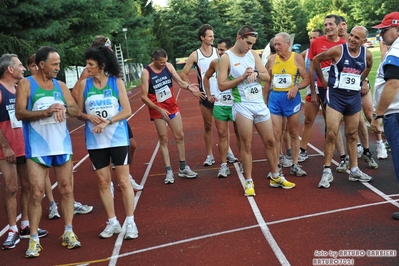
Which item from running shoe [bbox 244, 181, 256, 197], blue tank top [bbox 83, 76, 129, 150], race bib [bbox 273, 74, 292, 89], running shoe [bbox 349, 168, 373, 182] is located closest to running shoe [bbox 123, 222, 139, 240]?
blue tank top [bbox 83, 76, 129, 150]

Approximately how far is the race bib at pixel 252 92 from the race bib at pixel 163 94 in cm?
155

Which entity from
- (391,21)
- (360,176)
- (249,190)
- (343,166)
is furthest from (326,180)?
(391,21)

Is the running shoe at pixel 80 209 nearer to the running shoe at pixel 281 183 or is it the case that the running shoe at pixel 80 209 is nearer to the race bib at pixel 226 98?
the running shoe at pixel 281 183

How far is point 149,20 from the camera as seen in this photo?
43.8m

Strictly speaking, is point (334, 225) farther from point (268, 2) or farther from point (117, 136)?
point (268, 2)

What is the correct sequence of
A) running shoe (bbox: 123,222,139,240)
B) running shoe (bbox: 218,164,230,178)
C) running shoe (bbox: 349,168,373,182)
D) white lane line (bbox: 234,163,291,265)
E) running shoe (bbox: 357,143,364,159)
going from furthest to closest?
running shoe (bbox: 357,143,364,159)
running shoe (bbox: 218,164,230,178)
running shoe (bbox: 349,168,373,182)
running shoe (bbox: 123,222,139,240)
white lane line (bbox: 234,163,291,265)

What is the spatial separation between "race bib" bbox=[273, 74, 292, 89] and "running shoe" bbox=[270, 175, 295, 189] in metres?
1.39

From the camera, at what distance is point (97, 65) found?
548cm

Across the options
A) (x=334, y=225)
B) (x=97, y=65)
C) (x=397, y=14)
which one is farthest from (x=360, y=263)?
(x=97, y=65)

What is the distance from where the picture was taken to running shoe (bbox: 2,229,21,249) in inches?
221

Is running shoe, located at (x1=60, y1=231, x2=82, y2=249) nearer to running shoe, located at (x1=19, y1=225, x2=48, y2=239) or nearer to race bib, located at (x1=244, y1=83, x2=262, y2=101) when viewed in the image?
running shoe, located at (x1=19, y1=225, x2=48, y2=239)

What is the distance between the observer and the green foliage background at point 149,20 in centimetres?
1806

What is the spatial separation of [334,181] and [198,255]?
9.89ft

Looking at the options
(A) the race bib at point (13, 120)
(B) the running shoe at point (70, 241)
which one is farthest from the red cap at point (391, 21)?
(A) the race bib at point (13, 120)
